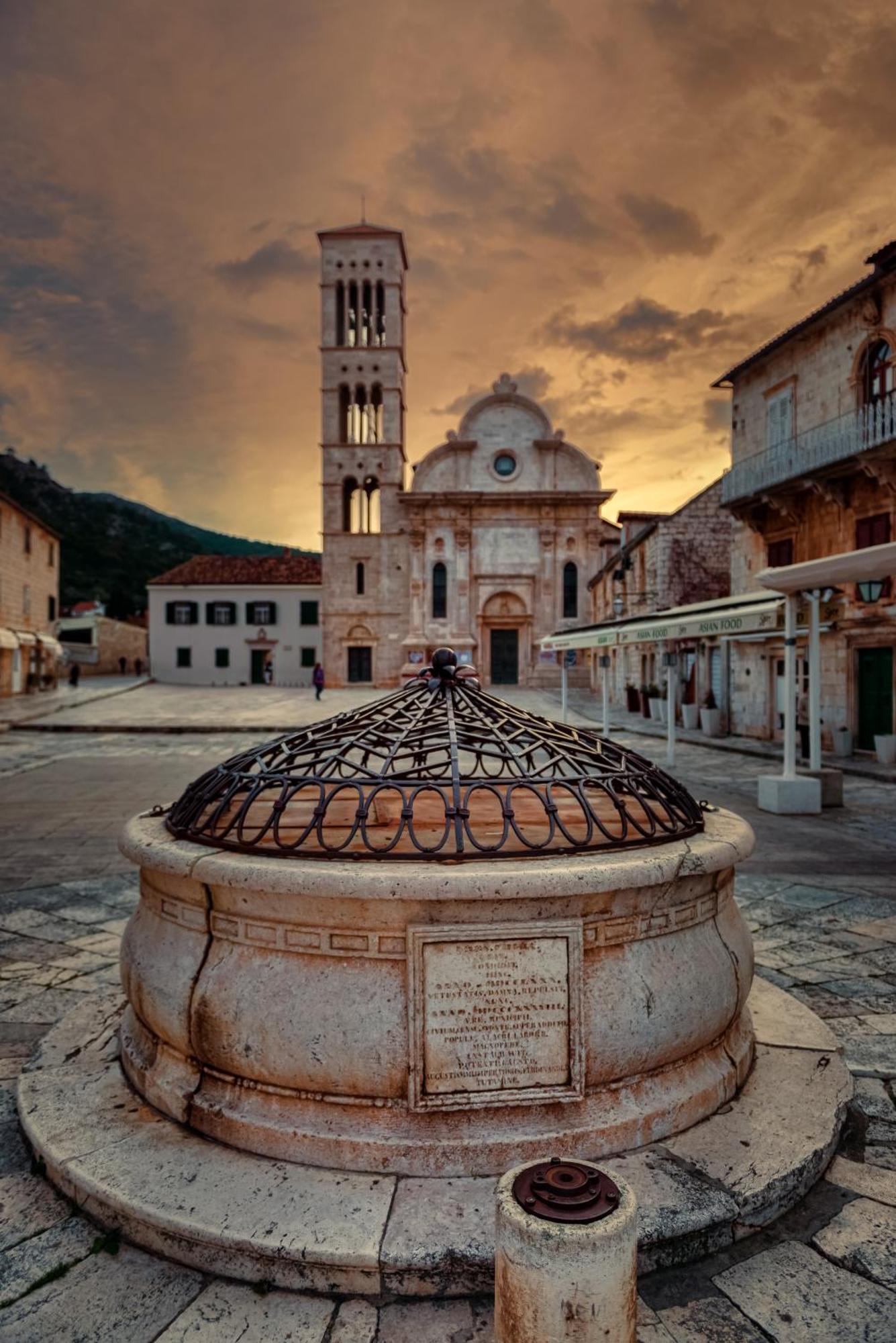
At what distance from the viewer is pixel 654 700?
26.8 meters

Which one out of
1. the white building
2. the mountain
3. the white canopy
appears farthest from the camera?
the mountain

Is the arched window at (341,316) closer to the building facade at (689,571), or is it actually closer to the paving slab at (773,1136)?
the building facade at (689,571)

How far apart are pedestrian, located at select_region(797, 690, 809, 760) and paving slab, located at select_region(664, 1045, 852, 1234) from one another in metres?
15.8

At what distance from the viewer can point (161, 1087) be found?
306 centimetres

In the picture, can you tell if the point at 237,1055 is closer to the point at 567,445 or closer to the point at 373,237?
the point at 567,445

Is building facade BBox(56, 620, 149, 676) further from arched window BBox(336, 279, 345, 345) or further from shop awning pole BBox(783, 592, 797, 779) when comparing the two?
shop awning pole BBox(783, 592, 797, 779)

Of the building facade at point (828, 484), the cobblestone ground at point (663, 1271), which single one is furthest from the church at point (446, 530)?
the cobblestone ground at point (663, 1271)

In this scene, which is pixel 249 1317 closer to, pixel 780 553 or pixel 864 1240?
pixel 864 1240

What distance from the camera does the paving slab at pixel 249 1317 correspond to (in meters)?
2.15

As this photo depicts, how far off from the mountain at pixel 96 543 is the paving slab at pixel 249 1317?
210ft

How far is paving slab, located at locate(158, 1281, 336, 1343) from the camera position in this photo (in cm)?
215

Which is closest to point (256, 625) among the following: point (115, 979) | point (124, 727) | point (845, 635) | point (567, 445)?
point (567, 445)

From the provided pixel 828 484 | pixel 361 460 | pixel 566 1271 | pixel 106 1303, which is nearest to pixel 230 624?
pixel 361 460

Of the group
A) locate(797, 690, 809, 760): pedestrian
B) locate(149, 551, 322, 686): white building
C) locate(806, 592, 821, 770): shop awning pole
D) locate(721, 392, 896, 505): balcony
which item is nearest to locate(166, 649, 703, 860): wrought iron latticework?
locate(806, 592, 821, 770): shop awning pole
